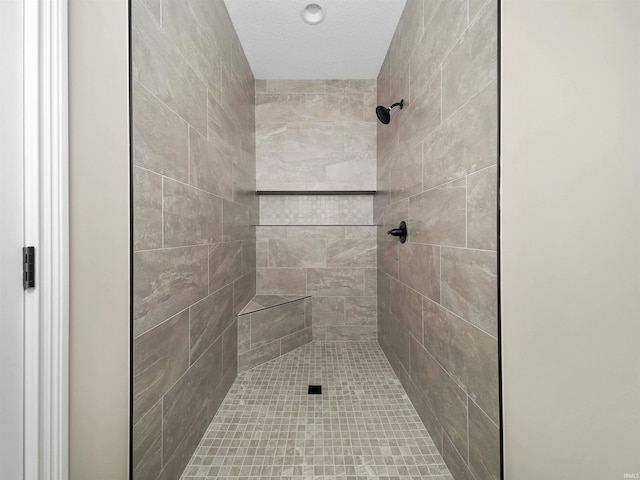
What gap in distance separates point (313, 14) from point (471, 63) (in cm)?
126

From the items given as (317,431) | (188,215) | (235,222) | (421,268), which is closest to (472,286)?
(421,268)

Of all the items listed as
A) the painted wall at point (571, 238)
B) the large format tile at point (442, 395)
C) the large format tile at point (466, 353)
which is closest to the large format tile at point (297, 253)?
the large format tile at point (442, 395)

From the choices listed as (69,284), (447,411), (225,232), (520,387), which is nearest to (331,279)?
(225,232)

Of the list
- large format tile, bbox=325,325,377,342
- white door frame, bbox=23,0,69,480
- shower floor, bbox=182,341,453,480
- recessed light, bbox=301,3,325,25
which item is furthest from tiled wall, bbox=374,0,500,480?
white door frame, bbox=23,0,69,480

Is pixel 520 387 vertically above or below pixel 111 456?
above

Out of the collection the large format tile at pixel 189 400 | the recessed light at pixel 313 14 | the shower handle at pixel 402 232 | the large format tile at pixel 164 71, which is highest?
the recessed light at pixel 313 14

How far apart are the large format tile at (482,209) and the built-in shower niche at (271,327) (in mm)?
1500

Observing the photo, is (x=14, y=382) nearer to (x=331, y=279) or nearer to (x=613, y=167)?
(x=613, y=167)

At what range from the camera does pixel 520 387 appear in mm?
748

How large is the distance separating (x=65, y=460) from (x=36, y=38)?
958 millimetres

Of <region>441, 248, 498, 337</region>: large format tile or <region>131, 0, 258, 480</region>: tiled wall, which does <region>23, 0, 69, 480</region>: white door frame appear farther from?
<region>441, 248, 498, 337</region>: large format tile

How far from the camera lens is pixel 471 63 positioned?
0.93 meters

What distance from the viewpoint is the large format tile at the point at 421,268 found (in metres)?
1.22

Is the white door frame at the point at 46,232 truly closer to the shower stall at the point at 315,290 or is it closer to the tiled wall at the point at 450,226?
the shower stall at the point at 315,290
